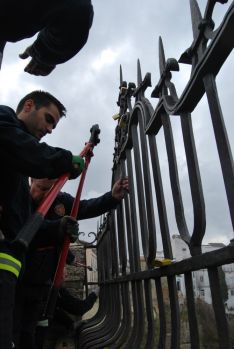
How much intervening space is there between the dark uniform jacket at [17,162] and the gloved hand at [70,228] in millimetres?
479

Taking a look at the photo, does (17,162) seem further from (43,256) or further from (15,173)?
(43,256)

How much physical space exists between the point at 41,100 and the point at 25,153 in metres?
0.57

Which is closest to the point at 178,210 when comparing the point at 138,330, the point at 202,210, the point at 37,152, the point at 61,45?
the point at 202,210

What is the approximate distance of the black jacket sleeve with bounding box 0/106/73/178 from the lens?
1325mm

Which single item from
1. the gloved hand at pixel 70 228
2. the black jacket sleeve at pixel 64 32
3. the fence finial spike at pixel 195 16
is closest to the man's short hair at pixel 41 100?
the gloved hand at pixel 70 228

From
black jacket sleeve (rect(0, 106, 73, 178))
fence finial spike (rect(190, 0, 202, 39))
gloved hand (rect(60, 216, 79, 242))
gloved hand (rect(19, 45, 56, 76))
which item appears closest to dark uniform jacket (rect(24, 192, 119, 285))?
gloved hand (rect(60, 216, 79, 242))

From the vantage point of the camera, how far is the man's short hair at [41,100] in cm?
180

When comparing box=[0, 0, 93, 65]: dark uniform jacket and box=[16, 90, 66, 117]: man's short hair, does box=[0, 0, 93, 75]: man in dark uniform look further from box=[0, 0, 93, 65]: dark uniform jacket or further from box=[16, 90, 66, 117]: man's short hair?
box=[16, 90, 66, 117]: man's short hair

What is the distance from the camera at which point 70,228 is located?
201 cm

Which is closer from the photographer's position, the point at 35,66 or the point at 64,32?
the point at 64,32

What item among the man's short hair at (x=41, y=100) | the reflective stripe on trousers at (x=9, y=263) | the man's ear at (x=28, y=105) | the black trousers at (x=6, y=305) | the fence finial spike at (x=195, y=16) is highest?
the man's short hair at (x=41, y=100)

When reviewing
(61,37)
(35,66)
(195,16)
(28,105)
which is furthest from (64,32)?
(28,105)

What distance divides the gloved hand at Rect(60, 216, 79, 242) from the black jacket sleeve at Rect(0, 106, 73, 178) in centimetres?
61

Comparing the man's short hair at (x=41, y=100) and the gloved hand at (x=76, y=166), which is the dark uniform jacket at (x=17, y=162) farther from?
the man's short hair at (x=41, y=100)
